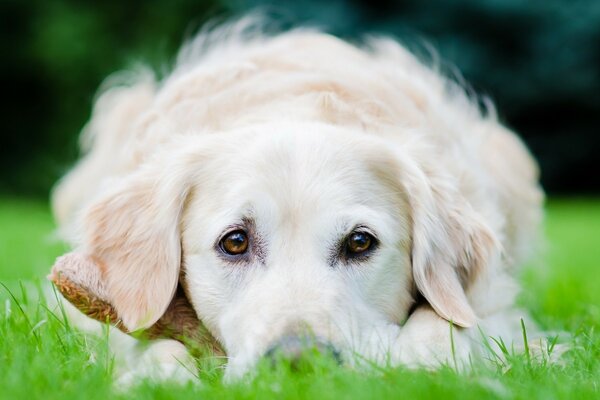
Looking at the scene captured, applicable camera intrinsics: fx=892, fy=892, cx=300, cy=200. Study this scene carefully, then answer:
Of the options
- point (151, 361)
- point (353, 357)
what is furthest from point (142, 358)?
point (353, 357)

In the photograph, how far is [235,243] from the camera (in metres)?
3.15

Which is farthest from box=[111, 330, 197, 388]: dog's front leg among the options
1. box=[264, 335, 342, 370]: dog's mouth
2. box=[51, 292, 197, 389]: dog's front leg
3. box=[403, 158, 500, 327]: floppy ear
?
box=[403, 158, 500, 327]: floppy ear

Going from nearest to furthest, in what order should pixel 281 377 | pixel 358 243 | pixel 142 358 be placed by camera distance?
1. pixel 281 377
2. pixel 142 358
3. pixel 358 243

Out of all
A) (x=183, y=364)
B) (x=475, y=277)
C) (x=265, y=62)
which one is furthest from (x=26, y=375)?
(x=265, y=62)

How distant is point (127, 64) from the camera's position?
18547 millimetres

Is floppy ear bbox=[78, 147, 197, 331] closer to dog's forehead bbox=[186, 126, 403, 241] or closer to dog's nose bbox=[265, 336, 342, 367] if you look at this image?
dog's forehead bbox=[186, 126, 403, 241]

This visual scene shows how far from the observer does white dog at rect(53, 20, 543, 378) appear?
115 inches

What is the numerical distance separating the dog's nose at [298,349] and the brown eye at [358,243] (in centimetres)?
56

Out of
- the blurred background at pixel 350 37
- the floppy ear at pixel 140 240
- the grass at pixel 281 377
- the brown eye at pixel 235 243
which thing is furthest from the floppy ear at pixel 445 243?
the blurred background at pixel 350 37

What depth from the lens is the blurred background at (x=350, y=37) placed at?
55.3 ft

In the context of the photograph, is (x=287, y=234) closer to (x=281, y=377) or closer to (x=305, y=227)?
(x=305, y=227)

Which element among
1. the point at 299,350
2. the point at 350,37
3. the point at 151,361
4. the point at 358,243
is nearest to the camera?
the point at 299,350

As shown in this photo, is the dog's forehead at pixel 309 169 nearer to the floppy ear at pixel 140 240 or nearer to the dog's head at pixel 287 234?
the dog's head at pixel 287 234

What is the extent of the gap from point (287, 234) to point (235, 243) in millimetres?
209
